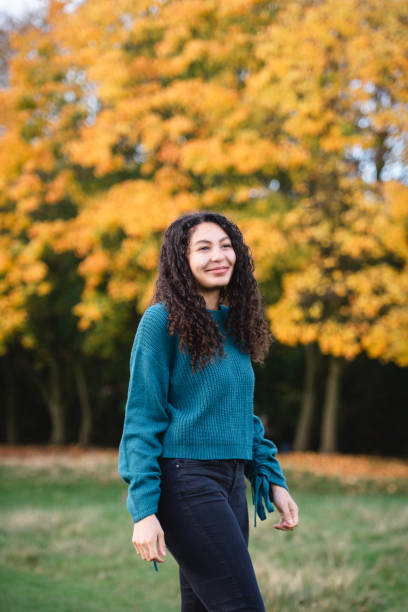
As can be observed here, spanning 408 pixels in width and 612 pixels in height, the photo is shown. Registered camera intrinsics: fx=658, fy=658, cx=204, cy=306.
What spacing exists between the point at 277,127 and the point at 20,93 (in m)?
4.79

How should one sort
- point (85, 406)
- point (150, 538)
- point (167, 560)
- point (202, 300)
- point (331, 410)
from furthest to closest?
1. point (85, 406)
2. point (331, 410)
3. point (167, 560)
4. point (202, 300)
5. point (150, 538)

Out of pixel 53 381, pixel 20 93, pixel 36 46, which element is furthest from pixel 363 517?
pixel 53 381

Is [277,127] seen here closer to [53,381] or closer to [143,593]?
[143,593]

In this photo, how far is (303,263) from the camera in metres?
9.84

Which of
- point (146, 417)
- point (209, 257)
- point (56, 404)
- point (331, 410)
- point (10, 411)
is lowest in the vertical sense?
point (10, 411)

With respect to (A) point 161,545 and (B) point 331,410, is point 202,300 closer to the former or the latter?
(A) point 161,545

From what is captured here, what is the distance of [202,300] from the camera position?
2381mm

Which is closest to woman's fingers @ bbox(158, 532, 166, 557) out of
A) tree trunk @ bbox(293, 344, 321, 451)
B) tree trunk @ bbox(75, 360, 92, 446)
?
tree trunk @ bbox(293, 344, 321, 451)

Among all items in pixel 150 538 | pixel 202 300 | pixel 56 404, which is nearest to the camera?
pixel 150 538

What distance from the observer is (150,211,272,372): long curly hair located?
2256 mm

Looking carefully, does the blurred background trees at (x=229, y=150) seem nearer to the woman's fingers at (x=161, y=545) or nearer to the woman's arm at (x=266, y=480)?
the woman's arm at (x=266, y=480)

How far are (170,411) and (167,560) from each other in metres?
4.13

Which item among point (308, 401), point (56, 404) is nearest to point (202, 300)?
point (308, 401)

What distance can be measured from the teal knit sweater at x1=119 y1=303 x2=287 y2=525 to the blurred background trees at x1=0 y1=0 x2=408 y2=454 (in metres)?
7.12
